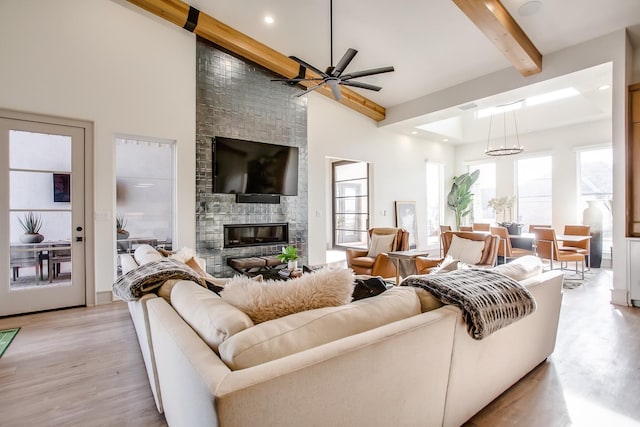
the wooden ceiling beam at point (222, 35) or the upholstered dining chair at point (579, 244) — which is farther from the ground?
the wooden ceiling beam at point (222, 35)

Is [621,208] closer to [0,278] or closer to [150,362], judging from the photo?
[150,362]

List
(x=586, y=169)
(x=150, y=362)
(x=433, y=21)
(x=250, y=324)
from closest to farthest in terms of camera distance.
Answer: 1. (x=250, y=324)
2. (x=150, y=362)
3. (x=433, y=21)
4. (x=586, y=169)

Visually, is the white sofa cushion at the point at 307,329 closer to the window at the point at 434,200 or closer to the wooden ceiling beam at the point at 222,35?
the wooden ceiling beam at the point at 222,35

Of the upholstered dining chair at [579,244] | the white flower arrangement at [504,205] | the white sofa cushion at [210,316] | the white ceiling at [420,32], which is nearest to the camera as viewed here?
the white sofa cushion at [210,316]

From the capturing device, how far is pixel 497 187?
835 cm

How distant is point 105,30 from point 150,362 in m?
4.22

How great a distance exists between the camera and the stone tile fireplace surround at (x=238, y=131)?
4.82 m

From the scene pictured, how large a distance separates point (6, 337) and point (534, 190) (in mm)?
9419

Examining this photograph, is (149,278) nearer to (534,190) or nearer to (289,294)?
(289,294)

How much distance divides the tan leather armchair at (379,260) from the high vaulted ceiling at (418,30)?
9.30 ft

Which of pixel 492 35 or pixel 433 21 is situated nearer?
pixel 492 35

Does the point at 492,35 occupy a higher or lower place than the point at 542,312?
higher

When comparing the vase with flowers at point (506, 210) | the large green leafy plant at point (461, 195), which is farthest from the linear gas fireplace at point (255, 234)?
the large green leafy plant at point (461, 195)

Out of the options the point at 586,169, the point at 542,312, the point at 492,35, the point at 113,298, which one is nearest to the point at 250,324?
the point at 542,312
